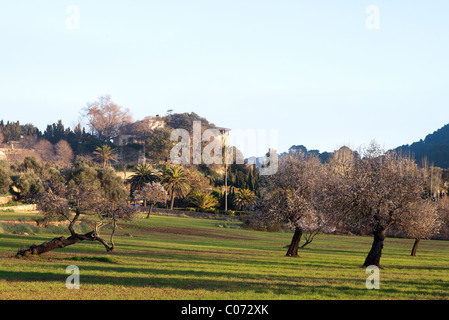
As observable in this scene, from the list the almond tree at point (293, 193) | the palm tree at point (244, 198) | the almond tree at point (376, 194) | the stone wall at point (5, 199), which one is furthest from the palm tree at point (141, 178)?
the almond tree at point (376, 194)

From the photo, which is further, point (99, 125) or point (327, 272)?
point (99, 125)

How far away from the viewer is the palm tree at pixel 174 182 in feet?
352

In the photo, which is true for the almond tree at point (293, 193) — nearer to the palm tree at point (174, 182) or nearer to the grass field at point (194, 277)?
the grass field at point (194, 277)

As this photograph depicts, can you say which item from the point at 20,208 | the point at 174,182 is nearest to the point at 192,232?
the point at 20,208

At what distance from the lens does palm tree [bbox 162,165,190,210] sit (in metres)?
107

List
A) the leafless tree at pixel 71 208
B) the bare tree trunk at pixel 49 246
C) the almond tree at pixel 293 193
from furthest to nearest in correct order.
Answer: the almond tree at pixel 293 193 → the leafless tree at pixel 71 208 → the bare tree trunk at pixel 49 246

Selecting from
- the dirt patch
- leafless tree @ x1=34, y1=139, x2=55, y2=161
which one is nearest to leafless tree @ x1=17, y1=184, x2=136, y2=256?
the dirt patch

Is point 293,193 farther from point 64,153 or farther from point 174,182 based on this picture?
point 64,153

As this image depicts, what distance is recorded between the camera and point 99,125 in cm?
18212

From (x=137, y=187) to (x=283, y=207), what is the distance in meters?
70.8

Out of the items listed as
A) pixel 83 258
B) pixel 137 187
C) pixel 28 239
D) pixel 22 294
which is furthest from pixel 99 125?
pixel 22 294

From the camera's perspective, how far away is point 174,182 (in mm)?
107625

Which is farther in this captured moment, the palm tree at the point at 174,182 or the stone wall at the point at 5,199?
the palm tree at the point at 174,182
